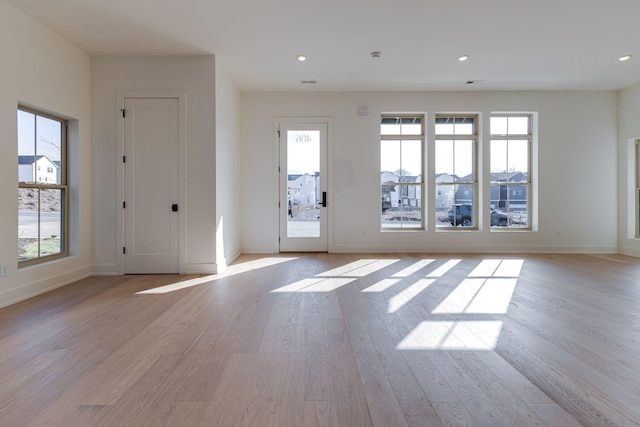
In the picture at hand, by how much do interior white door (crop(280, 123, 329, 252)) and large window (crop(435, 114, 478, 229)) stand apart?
2261 millimetres

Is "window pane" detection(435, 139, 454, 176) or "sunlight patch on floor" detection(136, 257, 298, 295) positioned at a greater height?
"window pane" detection(435, 139, 454, 176)

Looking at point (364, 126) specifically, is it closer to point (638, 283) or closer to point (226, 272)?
point (226, 272)

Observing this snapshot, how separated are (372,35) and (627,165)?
18.3 feet

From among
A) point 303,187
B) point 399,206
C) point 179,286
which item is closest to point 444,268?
point 399,206

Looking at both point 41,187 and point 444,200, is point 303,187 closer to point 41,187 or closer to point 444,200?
point 444,200

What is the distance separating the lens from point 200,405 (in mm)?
1601

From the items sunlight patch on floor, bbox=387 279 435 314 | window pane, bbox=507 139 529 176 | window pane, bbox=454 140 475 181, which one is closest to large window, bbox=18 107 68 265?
sunlight patch on floor, bbox=387 279 435 314

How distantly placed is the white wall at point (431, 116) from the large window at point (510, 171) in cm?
23

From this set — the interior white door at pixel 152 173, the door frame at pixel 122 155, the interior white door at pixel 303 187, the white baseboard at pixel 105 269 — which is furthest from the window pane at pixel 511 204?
the white baseboard at pixel 105 269

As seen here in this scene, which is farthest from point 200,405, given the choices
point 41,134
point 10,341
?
point 41,134

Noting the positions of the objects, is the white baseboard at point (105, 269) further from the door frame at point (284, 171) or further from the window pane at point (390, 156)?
the window pane at point (390, 156)

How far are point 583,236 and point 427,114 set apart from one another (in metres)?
3.79

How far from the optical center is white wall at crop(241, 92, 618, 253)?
625 cm

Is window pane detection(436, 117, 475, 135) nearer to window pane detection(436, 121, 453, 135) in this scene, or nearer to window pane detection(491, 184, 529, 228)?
window pane detection(436, 121, 453, 135)
